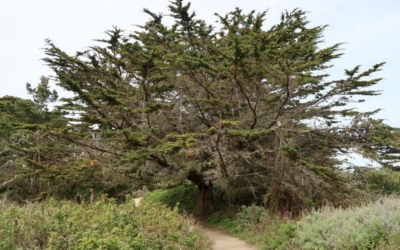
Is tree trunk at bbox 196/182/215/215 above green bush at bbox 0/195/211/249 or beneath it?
beneath

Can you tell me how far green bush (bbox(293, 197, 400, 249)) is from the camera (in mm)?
5336

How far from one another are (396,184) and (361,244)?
313 inches

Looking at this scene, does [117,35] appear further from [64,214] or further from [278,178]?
[64,214]

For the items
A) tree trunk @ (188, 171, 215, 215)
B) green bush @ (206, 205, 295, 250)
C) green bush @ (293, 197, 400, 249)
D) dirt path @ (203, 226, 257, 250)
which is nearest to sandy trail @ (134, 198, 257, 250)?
dirt path @ (203, 226, 257, 250)

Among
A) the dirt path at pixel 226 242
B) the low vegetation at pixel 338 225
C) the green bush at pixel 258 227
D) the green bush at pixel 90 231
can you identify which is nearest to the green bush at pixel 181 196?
the green bush at pixel 258 227

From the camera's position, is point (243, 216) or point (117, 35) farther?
point (117, 35)

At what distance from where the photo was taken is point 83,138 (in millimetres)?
10211

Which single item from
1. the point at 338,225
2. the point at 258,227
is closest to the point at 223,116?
the point at 258,227

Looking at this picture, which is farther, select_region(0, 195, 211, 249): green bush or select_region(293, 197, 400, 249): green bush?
select_region(293, 197, 400, 249): green bush

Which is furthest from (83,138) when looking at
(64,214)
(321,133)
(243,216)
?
(321,133)

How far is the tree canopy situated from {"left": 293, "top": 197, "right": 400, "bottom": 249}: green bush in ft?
5.42

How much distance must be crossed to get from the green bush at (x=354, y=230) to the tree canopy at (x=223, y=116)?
1.65m

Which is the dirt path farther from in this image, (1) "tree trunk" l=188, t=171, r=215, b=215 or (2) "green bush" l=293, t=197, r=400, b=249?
(1) "tree trunk" l=188, t=171, r=215, b=215

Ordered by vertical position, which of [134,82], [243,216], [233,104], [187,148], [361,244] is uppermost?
[134,82]
